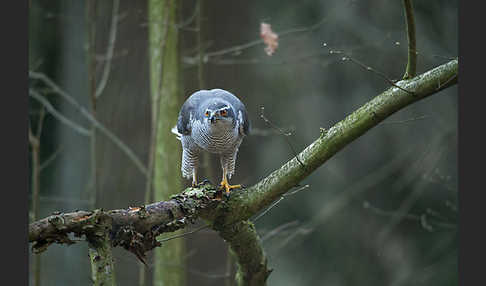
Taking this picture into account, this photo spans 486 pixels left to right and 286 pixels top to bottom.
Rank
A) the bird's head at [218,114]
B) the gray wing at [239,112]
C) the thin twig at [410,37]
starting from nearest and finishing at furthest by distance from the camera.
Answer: the thin twig at [410,37] → the bird's head at [218,114] → the gray wing at [239,112]

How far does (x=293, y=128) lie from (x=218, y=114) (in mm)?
2370

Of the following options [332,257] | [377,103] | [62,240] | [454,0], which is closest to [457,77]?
[377,103]

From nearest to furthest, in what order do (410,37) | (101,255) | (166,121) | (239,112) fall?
(101,255) < (410,37) < (239,112) < (166,121)

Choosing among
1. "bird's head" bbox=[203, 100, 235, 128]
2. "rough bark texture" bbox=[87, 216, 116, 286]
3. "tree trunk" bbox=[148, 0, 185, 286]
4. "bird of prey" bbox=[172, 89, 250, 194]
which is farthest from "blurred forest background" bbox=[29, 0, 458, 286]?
"rough bark texture" bbox=[87, 216, 116, 286]

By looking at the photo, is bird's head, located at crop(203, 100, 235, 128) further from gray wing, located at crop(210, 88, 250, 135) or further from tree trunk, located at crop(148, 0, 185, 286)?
tree trunk, located at crop(148, 0, 185, 286)

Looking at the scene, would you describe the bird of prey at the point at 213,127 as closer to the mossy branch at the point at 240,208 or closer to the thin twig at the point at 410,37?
the mossy branch at the point at 240,208

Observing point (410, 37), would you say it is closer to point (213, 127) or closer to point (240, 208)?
point (213, 127)

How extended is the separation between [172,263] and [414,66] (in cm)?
213

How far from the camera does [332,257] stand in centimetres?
679

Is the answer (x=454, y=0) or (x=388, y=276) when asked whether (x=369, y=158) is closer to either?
(x=388, y=276)

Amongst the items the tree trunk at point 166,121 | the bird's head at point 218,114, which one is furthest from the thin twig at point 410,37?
the tree trunk at point 166,121

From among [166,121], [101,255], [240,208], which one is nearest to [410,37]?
[240,208]

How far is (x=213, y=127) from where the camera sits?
8.46ft

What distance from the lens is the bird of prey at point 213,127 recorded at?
257cm
